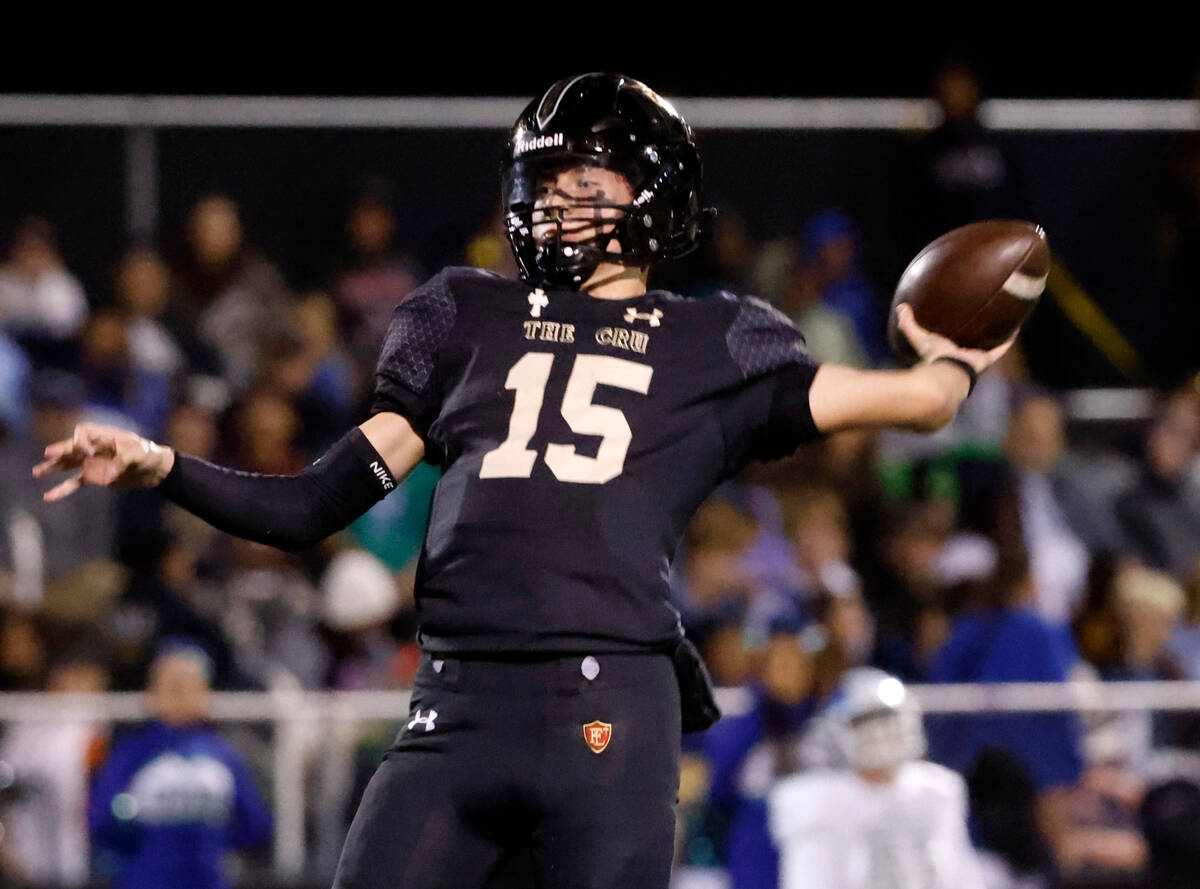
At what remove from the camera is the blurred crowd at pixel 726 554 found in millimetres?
→ 6258

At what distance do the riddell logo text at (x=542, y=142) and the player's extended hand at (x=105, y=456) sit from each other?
0.78 meters

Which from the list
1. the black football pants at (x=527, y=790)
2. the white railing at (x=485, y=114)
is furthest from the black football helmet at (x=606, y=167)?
the white railing at (x=485, y=114)

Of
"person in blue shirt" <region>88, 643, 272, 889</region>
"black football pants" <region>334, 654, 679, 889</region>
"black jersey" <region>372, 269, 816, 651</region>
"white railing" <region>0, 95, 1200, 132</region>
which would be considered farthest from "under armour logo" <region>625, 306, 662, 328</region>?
"white railing" <region>0, 95, 1200, 132</region>

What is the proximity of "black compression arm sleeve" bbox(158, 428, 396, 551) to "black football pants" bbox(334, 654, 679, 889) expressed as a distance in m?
0.37

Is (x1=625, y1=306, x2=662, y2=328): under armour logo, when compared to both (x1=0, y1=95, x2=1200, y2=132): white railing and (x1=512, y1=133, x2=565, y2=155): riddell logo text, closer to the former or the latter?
(x1=512, y1=133, x2=565, y2=155): riddell logo text

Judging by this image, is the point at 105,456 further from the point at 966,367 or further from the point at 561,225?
the point at 966,367

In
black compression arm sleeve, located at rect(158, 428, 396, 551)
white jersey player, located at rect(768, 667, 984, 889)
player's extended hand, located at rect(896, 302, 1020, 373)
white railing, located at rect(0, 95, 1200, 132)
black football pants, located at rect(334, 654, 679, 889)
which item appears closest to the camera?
black football pants, located at rect(334, 654, 679, 889)

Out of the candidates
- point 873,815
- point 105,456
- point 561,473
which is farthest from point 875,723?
point 105,456

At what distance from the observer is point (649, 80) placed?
32.1 feet

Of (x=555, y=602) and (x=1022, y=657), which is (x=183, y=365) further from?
(x=555, y=602)

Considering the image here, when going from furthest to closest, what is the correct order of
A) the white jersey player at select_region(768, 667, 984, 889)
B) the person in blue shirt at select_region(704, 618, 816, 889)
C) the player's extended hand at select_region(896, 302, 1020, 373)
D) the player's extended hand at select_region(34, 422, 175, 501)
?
the person in blue shirt at select_region(704, 618, 816, 889) < the white jersey player at select_region(768, 667, 984, 889) < the player's extended hand at select_region(896, 302, 1020, 373) < the player's extended hand at select_region(34, 422, 175, 501)

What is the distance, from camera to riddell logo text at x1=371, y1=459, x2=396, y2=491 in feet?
9.78

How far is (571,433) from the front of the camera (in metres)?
2.83

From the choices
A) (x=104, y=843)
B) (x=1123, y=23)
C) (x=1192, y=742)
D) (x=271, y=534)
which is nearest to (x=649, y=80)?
(x=1123, y=23)
